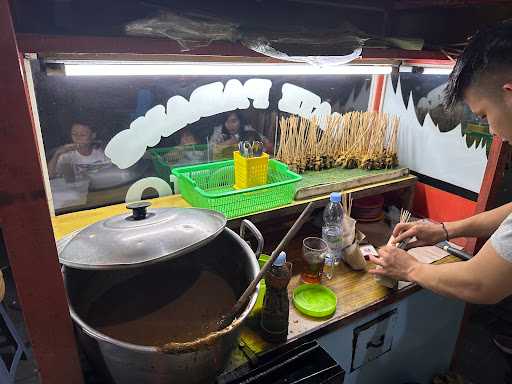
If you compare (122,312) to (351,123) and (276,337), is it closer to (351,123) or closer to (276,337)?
(276,337)

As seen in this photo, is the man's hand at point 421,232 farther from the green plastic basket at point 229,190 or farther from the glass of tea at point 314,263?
the green plastic basket at point 229,190

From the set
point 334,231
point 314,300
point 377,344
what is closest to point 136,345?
point 314,300

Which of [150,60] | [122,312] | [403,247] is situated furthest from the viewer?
[403,247]

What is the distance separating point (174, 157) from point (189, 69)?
524mm

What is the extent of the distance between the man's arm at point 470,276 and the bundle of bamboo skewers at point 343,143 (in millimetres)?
1002

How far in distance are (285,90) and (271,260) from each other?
1.47 meters

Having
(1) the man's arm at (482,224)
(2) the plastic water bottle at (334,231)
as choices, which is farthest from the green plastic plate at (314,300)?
(1) the man's arm at (482,224)

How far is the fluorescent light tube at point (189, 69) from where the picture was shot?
58.9 inches

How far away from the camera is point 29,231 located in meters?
0.86

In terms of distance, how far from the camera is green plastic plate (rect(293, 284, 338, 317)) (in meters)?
1.52

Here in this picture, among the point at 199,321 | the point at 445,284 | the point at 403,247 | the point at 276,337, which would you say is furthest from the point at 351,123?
the point at 199,321

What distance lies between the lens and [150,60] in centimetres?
162

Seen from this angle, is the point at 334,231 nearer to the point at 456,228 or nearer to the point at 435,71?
the point at 456,228

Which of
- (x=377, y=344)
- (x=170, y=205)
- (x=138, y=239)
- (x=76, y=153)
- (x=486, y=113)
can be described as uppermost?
(x=486, y=113)
